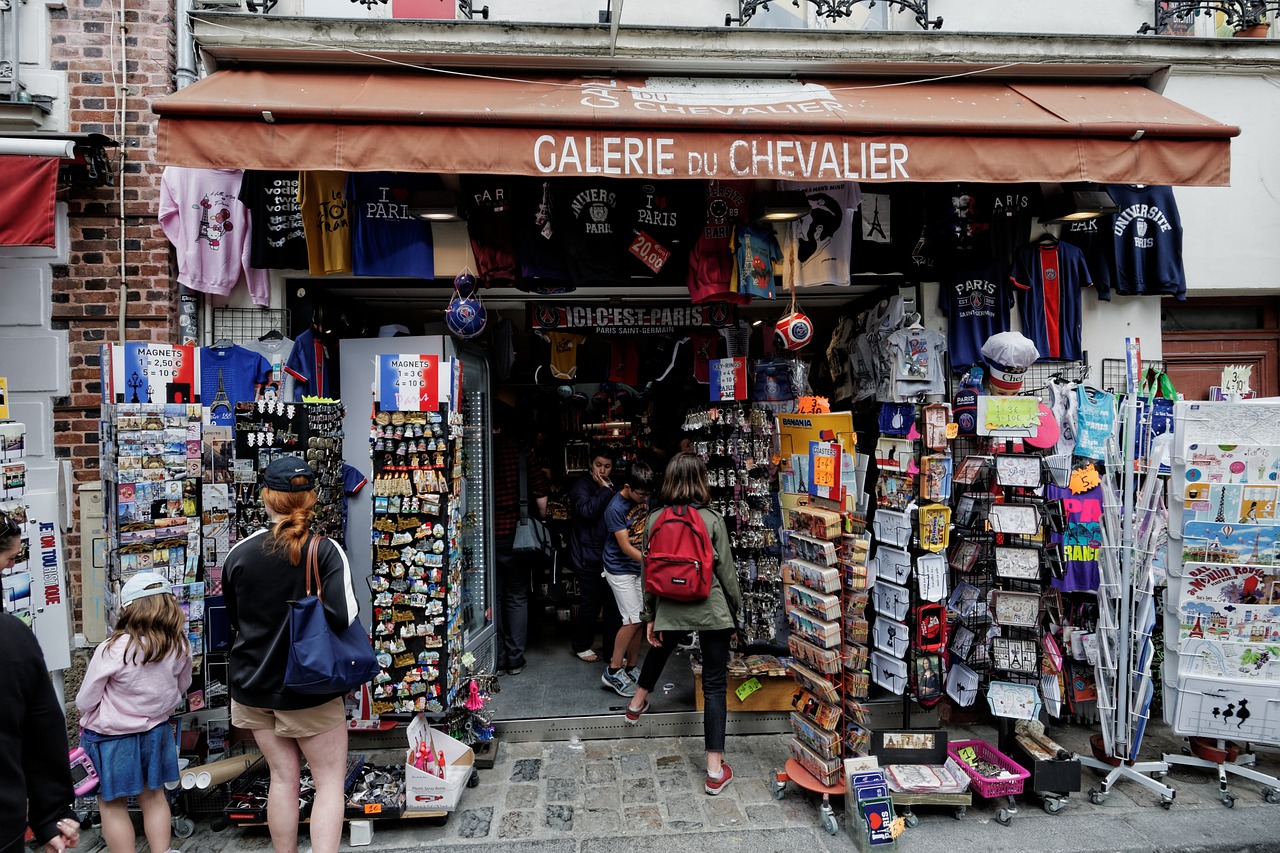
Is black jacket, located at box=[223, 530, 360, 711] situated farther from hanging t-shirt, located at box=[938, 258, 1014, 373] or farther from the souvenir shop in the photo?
hanging t-shirt, located at box=[938, 258, 1014, 373]

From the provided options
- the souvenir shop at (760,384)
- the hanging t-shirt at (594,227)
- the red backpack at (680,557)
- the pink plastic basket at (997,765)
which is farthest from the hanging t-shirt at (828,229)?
the pink plastic basket at (997,765)

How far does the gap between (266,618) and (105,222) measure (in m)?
3.67

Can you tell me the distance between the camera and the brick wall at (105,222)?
5.03 metres

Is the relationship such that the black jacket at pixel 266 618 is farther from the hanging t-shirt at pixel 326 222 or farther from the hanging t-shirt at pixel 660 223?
the hanging t-shirt at pixel 660 223

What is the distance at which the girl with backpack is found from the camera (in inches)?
177

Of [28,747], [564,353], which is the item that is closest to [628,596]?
[564,353]

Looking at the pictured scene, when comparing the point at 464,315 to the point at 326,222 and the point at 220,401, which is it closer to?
the point at 326,222

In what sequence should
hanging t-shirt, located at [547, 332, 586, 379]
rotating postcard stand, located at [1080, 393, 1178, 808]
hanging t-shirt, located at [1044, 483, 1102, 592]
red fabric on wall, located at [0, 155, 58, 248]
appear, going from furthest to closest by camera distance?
hanging t-shirt, located at [547, 332, 586, 379], hanging t-shirt, located at [1044, 483, 1102, 592], rotating postcard stand, located at [1080, 393, 1178, 808], red fabric on wall, located at [0, 155, 58, 248]

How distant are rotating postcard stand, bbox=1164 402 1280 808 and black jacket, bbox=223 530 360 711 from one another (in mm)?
5308

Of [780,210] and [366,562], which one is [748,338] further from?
[366,562]

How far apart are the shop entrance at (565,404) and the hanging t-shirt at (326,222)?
561mm

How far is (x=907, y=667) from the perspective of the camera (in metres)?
4.90

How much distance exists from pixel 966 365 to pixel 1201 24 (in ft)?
14.2

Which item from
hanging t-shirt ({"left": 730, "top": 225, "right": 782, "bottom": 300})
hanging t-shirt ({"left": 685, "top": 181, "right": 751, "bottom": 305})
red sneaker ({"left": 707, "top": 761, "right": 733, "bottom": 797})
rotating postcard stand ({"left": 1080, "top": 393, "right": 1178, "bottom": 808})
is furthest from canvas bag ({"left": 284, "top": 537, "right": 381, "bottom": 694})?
rotating postcard stand ({"left": 1080, "top": 393, "right": 1178, "bottom": 808})
